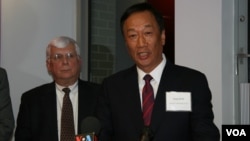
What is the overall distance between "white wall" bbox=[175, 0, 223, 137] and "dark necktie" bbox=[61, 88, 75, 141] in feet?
3.29

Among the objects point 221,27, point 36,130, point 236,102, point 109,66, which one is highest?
point 221,27

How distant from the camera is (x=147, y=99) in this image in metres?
1.94

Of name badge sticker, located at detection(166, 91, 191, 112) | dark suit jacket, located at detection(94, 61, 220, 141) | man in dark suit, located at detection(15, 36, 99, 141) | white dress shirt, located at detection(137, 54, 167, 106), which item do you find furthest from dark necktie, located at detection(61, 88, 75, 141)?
name badge sticker, located at detection(166, 91, 191, 112)

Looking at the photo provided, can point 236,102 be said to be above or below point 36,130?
above

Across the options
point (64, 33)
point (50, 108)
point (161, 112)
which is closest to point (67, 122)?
point (50, 108)

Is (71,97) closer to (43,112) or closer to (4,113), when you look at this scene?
(43,112)

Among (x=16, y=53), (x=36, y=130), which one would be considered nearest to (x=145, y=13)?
(x=36, y=130)

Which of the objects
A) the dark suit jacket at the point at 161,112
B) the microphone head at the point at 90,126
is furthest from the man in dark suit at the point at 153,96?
the microphone head at the point at 90,126

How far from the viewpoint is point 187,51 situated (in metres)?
3.19

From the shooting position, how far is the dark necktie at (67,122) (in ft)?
9.42

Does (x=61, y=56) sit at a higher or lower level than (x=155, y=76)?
higher

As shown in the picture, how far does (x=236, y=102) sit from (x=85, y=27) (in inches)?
76.0

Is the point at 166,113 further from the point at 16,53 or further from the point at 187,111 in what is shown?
the point at 16,53

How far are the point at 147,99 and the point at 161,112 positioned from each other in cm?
11
